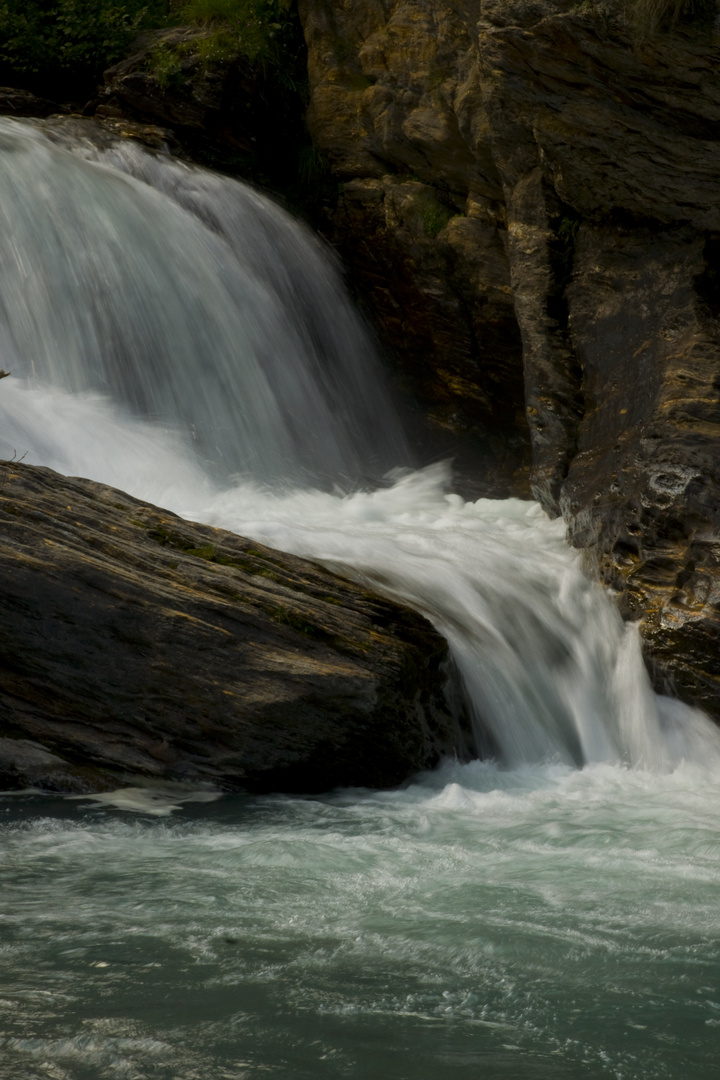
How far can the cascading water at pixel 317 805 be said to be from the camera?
8.81ft

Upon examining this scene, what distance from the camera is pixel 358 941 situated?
10.6 feet

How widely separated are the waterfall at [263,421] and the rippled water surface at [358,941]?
132cm

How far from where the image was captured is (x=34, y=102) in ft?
38.2

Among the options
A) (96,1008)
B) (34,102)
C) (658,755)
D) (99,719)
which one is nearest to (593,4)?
(658,755)

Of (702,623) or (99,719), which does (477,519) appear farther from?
(99,719)

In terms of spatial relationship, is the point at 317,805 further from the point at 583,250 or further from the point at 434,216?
the point at 434,216

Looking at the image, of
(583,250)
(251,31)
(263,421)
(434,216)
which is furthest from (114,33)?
(583,250)

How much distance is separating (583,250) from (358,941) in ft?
19.8

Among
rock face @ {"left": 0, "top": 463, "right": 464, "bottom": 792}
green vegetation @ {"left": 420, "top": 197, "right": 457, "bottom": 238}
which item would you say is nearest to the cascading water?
rock face @ {"left": 0, "top": 463, "right": 464, "bottom": 792}

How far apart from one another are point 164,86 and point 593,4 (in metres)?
6.37

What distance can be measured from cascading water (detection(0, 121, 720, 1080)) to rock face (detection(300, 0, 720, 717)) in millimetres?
558

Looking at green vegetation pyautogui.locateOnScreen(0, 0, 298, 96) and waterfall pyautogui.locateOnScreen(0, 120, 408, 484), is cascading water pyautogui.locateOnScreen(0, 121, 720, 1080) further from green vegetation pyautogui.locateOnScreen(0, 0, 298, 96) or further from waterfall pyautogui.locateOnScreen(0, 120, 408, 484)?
green vegetation pyautogui.locateOnScreen(0, 0, 298, 96)

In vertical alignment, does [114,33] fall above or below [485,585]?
above

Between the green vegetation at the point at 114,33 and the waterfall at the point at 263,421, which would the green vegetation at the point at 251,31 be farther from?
the waterfall at the point at 263,421
